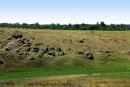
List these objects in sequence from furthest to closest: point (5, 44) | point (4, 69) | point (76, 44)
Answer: point (76, 44), point (5, 44), point (4, 69)

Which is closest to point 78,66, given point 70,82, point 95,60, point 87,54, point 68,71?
point 68,71

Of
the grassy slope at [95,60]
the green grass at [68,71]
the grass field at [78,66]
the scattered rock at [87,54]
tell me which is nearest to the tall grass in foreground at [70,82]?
the grass field at [78,66]

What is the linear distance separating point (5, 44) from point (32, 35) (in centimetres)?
1371

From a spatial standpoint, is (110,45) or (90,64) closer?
(90,64)

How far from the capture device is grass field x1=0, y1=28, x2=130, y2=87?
2923 inches

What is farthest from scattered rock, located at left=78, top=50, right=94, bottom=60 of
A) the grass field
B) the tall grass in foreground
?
the tall grass in foreground

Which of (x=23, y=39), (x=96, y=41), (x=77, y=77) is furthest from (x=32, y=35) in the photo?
(x=77, y=77)

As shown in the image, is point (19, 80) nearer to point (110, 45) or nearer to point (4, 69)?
point (4, 69)

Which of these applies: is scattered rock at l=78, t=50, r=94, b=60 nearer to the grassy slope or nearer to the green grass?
the grassy slope

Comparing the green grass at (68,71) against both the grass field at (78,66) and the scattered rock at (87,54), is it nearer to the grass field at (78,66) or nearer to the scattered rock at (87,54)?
the grass field at (78,66)

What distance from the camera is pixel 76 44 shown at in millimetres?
125438

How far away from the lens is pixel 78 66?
10212cm

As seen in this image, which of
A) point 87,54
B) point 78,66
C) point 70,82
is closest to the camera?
point 70,82

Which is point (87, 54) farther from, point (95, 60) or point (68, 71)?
point (68, 71)
